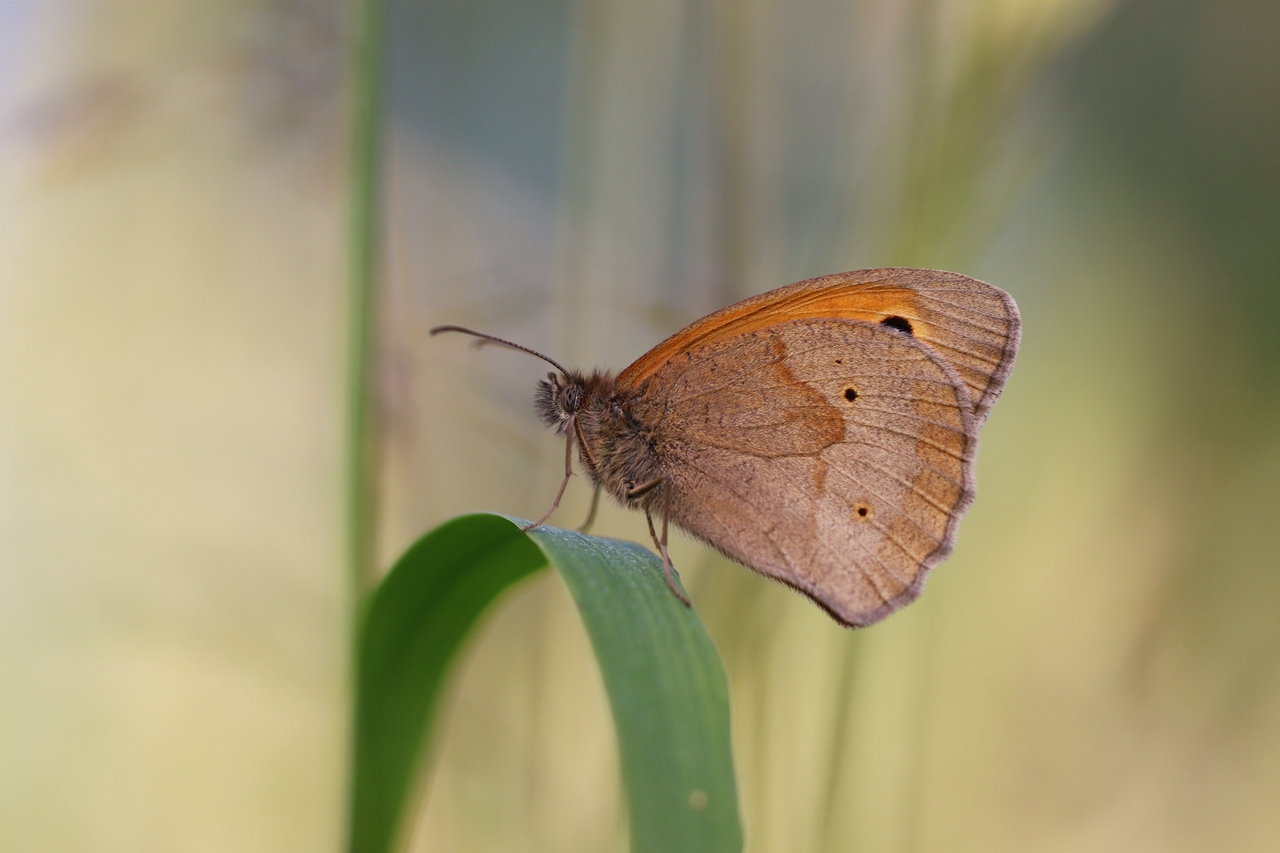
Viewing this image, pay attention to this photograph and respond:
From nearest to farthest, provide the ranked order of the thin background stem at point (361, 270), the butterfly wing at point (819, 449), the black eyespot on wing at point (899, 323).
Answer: the thin background stem at point (361, 270), the butterfly wing at point (819, 449), the black eyespot on wing at point (899, 323)

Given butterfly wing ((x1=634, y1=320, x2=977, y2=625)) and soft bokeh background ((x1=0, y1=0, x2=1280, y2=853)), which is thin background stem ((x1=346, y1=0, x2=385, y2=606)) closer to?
soft bokeh background ((x1=0, y1=0, x2=1280, y2=853))

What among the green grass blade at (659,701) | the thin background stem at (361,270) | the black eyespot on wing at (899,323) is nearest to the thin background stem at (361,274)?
the thin background stem at (361,270)

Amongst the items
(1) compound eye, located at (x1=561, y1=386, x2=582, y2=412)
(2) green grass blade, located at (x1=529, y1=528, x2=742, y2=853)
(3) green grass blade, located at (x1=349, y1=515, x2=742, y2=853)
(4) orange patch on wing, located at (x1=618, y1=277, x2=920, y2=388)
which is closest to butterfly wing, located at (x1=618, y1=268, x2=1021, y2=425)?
(4) orange patch on wing, located at (x1=618, y1=277, x2=920, y2=388)

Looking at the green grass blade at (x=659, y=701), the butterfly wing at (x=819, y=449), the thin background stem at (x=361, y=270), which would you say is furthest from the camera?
the butterfly wing at (x=819, y=449)

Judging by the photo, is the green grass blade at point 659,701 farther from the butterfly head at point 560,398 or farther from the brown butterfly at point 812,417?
the butterfly head at point 560,398

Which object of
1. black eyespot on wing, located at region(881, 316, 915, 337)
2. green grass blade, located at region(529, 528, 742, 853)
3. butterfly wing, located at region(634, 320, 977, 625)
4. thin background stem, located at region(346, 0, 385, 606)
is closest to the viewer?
green grass blade, located at region(529, 528, 742, 853)

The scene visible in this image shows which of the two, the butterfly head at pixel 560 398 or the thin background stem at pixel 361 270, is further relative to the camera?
the butterfly head at pixel 560 398

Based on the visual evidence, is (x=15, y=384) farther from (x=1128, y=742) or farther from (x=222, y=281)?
(x=1128, y=742)

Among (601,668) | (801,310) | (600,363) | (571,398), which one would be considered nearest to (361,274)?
(601,668)
